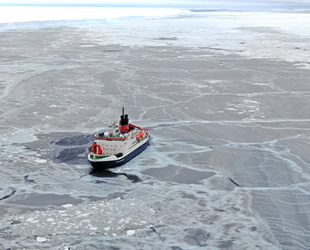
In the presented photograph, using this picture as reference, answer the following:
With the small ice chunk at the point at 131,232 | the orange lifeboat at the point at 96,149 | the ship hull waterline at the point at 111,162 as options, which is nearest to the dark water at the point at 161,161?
the small ice chunk at the point at 131,232

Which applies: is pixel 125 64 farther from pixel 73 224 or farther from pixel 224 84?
pixel 73 224

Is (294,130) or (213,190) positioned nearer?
(213,190)

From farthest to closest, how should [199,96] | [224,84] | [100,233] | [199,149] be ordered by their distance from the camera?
[224,84] < [199,96] < [199,149] < [100,233]

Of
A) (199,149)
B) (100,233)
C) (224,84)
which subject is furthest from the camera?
(224,84)

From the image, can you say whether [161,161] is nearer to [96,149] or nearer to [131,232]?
[96,149]

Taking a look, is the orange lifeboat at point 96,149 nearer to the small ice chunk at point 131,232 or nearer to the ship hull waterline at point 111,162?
the ship hull waterline at point 111,162

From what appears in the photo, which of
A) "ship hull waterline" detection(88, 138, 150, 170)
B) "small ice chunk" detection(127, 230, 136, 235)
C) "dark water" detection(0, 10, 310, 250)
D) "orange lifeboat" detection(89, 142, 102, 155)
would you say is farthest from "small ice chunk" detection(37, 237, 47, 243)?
"orange lifeboat" detection(89, 142, 102, 155)

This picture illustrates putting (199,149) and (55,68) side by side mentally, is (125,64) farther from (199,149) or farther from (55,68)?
(199,149)

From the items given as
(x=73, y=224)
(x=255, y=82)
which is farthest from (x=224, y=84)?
(x=73, y=224)
